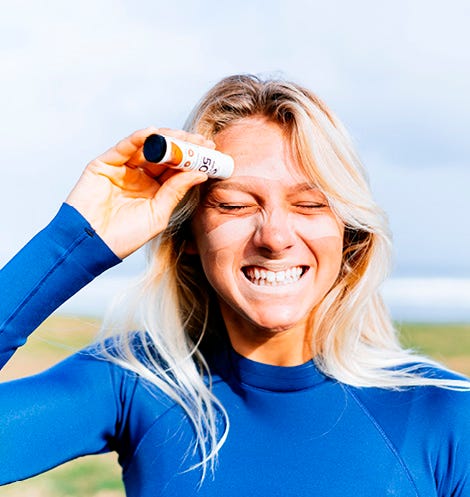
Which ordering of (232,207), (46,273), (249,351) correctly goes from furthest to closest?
(249,351) < (232,207) < (46,273)

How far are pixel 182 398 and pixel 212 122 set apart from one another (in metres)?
0.79

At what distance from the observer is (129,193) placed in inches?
105

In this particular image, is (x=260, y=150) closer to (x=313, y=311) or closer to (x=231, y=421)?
(x=313, y=311)

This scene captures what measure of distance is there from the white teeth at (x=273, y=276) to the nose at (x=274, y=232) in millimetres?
63

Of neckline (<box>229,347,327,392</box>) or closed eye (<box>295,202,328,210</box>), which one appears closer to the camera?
closed eye (<box>295,202,328,210</box>)

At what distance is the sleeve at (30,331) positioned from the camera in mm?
2436

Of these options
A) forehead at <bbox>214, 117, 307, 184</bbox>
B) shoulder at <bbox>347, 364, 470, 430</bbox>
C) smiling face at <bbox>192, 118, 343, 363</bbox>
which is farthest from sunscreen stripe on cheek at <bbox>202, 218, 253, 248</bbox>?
shoulder at <bbox>347, 364, 470, 430</bbox>

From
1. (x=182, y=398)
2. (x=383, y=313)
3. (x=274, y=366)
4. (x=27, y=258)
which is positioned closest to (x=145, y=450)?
(x=182, y=398)

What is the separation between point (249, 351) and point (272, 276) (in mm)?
286

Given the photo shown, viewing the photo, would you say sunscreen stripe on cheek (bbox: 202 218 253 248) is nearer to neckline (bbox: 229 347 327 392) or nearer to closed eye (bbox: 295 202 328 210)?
closed eye (bbox: 295 202 328 210)

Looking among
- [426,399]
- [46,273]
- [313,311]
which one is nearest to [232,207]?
[313,311]

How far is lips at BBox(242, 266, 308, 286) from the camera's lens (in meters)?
2.52

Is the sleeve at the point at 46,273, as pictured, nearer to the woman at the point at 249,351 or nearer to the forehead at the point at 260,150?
the woman at the point at 249,351

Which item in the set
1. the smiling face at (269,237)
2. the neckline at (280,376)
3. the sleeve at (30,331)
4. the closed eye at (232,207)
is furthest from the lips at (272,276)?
the sleeve at (30,331)
